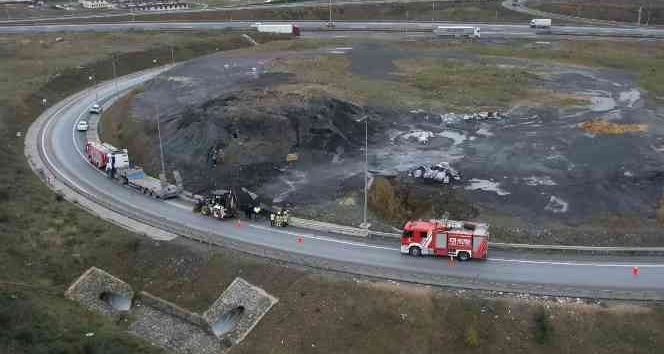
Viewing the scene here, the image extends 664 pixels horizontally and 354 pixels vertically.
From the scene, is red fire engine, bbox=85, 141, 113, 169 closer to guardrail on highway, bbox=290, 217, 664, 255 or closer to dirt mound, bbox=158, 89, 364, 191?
dirt mound, bbox=158, 89, 364, 191

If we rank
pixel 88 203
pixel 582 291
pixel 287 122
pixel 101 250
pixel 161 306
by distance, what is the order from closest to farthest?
pixel 582 291 < pixel 161 306 < pixel 101 250 < pixel 88 203 < pixel 287 122

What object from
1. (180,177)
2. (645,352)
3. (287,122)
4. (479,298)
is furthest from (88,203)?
(645,352)

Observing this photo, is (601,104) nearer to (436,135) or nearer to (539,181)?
(436,135)

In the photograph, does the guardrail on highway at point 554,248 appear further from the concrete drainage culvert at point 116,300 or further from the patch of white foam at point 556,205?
the concrete drainage culvert at point 116,300

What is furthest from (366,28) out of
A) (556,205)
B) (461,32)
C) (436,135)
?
(556,205)

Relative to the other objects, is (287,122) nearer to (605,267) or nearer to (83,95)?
(605,267)

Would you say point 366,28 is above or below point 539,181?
above
